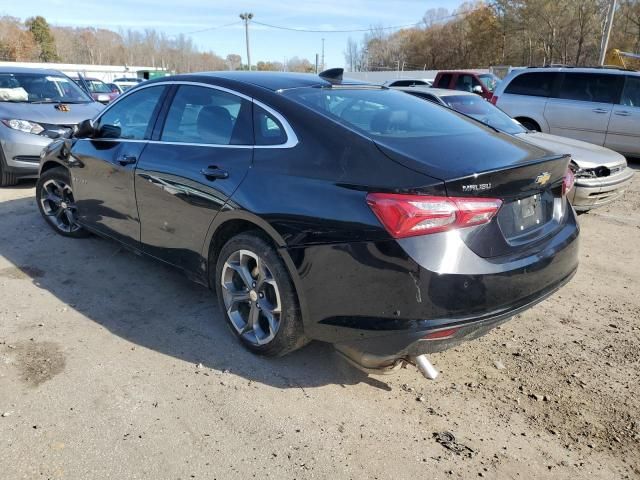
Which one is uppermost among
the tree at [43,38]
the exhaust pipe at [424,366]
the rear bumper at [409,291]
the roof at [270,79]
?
the tree at [43,38]

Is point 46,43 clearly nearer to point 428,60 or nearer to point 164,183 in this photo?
point 428,60

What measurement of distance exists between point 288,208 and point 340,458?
4.07 feet

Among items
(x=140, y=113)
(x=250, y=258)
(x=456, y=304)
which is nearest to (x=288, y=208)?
(x=250, y=258)

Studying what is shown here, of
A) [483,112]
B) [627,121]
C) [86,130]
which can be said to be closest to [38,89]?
[86,130]

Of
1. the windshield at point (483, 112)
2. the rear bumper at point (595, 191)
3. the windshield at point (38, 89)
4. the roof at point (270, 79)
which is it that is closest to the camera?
the roof at point (270, 79)

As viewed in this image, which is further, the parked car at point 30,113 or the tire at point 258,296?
the parked car at point 30,113

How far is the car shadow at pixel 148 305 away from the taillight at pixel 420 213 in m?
1.07

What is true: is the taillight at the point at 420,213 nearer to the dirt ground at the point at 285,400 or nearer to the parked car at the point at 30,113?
the dirt ground at the point at 285,400

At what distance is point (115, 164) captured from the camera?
405 cm

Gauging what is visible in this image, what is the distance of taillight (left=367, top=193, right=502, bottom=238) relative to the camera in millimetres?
2324

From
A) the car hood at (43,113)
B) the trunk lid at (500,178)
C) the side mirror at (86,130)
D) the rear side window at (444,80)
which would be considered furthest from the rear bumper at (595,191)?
the rear side window at (444,80)

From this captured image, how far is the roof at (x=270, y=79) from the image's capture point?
10.7 ft

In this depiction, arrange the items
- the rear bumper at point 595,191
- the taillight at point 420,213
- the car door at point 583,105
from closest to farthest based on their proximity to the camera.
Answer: the taillight at point 420,213 → the rear bumper at point 595,191 → the car door at point 583,105

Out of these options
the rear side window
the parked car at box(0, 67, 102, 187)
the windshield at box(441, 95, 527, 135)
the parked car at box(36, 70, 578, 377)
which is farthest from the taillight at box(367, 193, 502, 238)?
the rear side window
